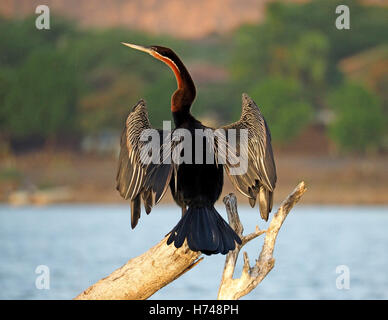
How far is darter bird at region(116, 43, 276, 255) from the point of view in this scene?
378cm

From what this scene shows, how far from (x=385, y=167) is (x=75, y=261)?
13009 mm

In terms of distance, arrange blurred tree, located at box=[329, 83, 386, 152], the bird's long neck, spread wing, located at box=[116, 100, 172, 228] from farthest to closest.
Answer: blurred tree, located at box=[329, 83, 386, 152] → the bird's long neck → spread wing, located at box=[116, 100, 172, 228]

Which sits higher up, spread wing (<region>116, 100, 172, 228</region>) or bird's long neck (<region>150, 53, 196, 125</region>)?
bird's long neck (<region>150, 53, 196, 125</region>)

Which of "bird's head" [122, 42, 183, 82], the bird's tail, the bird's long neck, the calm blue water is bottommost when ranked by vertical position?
the calm blue water

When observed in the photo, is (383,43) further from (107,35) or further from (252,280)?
(252,280)

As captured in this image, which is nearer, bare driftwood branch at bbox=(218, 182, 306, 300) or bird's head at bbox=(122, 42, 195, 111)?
bare driftwood branch at bbox=(218, 182, 306, 300)

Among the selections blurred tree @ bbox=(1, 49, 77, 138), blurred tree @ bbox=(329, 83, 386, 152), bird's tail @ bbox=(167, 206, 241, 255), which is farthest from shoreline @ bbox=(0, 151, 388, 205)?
bird's tail @ bbox=(167, 206, 241, 255)

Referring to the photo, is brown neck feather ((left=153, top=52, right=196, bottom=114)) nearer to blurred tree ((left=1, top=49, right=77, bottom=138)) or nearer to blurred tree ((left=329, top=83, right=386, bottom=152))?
blurred tree ((left=329, top=83, right=386, bottom=152))

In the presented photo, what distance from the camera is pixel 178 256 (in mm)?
3945

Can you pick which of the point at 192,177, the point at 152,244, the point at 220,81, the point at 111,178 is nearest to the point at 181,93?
the point at 192,177

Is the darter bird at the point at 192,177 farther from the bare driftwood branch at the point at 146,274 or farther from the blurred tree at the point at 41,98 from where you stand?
the blurred tree at the point at 41,98

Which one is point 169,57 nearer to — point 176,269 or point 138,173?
point 138,173

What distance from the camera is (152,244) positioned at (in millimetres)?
16266

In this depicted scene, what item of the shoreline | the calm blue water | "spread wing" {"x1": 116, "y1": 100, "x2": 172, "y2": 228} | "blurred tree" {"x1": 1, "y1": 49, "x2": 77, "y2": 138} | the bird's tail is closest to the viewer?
the bird's tail
